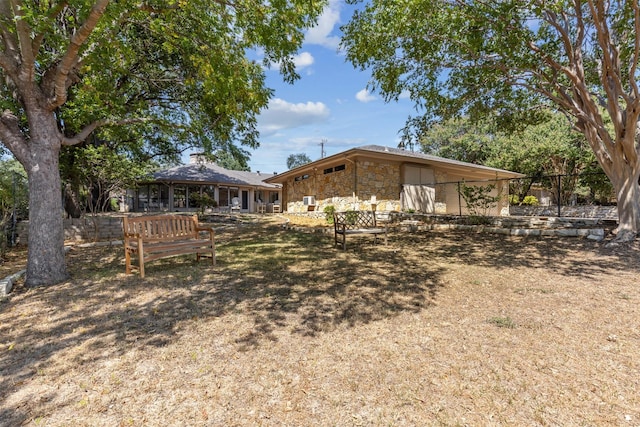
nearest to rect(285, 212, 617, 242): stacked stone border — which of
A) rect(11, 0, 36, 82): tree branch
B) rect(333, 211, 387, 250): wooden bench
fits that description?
rect(333, 211, 387, 250): wooden bench

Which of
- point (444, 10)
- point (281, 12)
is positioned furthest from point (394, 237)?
point (281, 12)

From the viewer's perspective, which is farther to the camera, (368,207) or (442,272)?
(368,207)

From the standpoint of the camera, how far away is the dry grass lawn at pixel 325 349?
1.90 m

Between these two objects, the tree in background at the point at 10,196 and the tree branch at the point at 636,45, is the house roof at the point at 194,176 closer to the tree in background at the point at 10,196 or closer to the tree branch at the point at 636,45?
the tree in background at the point at 10,196

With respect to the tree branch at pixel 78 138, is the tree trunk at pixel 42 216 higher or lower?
lower

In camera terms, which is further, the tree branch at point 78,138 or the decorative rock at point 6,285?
the tree branch at point 78,138

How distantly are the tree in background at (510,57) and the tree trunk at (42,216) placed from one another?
5.96 meters

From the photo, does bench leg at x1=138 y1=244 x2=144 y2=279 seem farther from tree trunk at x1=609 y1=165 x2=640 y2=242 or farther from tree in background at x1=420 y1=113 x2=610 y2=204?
tree in background at x1=420 y1=113 x2=610 y2=204

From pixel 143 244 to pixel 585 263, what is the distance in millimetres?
7795

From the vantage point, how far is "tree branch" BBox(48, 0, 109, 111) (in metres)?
3.54

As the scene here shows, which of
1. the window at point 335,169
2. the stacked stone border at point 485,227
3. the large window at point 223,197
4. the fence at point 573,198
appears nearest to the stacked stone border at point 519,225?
the stacked stone border at point 485,227

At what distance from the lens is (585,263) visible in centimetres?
546

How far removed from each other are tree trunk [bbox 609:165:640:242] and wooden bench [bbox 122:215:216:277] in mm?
9143

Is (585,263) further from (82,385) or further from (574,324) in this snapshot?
(82,385)
